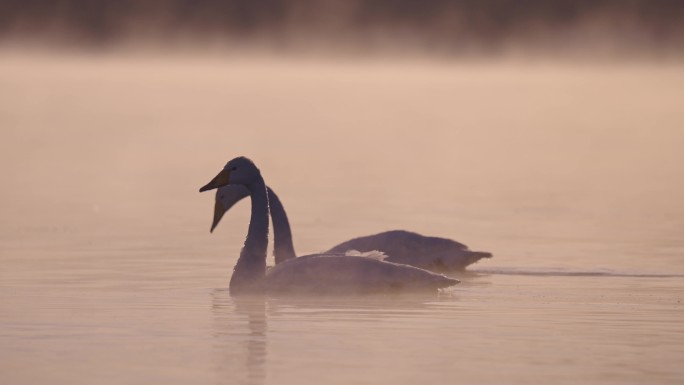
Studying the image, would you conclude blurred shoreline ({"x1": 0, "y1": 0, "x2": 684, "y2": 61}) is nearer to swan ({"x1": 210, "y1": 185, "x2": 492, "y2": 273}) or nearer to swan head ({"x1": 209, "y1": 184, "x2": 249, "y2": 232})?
swan ({"x1": 210, "y1": 185, "x2": 492, "y2": 273})

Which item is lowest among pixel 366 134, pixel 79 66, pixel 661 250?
pixel 661 250

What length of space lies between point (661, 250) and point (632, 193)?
1054 cm

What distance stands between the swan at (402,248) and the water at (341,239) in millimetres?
428

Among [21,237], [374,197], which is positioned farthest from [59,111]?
[21,237]

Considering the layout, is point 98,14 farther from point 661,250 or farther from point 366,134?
point 661,250

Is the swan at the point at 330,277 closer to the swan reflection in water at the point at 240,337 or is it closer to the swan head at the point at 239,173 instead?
the swan reflection in water at the point at 240,337

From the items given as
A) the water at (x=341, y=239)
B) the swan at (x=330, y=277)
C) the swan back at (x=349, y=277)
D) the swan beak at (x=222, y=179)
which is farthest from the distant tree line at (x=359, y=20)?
the swan back at (x=349, y=277)

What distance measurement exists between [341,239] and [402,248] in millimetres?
4017

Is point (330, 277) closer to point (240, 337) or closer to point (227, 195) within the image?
point (227, 195)

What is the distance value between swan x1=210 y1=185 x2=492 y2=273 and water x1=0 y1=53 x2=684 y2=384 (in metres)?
0.43

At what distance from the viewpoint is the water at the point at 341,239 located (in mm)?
15844

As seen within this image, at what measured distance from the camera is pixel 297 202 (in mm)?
33562

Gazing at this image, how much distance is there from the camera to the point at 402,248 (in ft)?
75.5

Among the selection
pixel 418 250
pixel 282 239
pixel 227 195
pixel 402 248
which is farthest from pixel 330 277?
pixel 418 250
